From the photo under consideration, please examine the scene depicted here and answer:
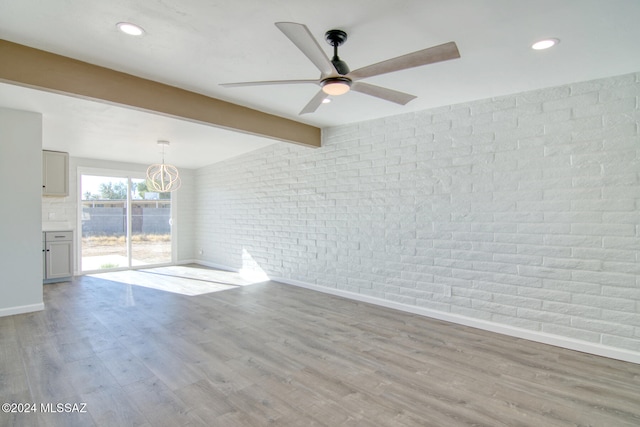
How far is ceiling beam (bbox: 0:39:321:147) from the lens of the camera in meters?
2.62

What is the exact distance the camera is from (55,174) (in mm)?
5789

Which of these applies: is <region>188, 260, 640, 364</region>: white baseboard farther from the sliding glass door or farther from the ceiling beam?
the sliding glass door

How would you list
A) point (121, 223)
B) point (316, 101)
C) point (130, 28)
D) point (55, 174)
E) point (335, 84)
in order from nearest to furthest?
1. point (335, 84)
2. point (130, 28)
3. point (316, 101)
4. point (55, 174)
5. point (121, 223)

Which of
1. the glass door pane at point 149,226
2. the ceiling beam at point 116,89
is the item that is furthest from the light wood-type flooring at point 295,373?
the glass door pane at point 149,226

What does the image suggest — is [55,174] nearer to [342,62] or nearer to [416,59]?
[342,62]

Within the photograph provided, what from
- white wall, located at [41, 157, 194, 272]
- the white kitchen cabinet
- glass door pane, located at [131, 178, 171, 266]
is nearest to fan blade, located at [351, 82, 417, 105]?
the white kitchen cabinet

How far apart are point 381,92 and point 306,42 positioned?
2.97 feet

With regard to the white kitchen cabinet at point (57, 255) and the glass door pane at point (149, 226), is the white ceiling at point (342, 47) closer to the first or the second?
the white kitchen cabinet at point (57, 255)

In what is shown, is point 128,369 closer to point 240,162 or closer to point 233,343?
point 233,343

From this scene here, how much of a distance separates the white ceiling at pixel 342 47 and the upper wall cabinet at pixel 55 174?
7.46 feet

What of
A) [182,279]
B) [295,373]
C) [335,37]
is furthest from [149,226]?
[335,37]

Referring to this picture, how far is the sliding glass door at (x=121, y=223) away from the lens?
6.70 m

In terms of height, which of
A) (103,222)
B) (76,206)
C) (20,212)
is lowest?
(103,222)

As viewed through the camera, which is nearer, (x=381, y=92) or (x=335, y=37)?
(x=335, y=37)
